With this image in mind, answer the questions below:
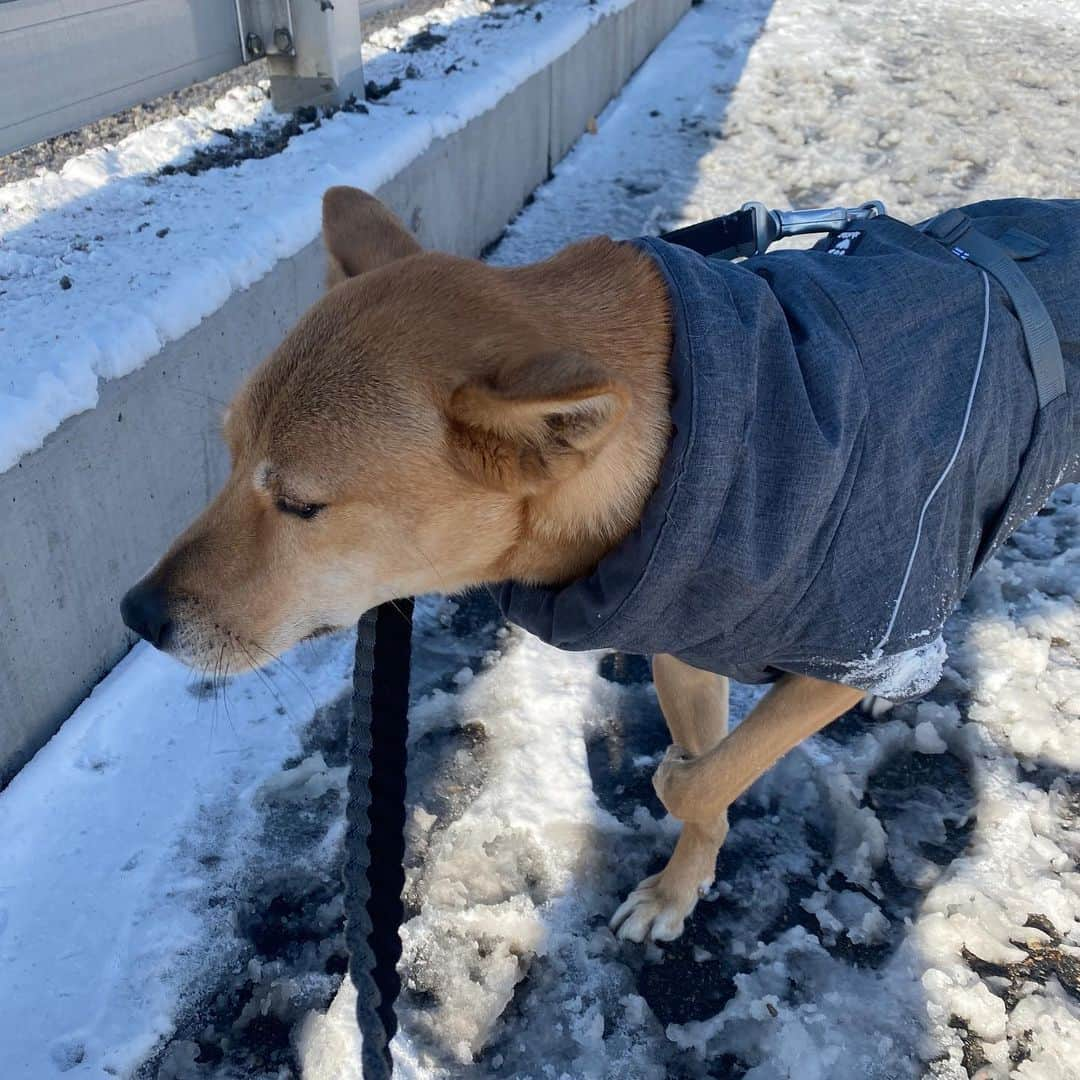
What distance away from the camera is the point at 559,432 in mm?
1660

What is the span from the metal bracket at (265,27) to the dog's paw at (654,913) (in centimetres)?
381

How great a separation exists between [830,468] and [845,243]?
33.0 inches

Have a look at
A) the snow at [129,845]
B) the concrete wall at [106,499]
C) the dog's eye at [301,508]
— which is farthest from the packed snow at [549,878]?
the dog's eye at [301,508]

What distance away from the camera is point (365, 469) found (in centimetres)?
178

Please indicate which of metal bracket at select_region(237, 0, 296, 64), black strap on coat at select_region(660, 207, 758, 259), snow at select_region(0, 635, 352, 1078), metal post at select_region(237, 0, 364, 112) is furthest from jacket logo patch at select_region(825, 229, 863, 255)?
metal bracket at select_region(237, 0, 296, 64)

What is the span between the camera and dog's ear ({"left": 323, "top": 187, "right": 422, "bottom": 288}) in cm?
214

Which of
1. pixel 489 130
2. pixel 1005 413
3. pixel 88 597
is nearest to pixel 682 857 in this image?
pixel 1005 413

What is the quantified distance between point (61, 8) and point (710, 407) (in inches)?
116

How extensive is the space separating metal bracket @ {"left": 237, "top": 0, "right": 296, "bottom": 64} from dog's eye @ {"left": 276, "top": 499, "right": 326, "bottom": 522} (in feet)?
10.8

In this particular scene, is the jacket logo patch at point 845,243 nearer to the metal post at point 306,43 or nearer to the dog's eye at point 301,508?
the dog's eye at point 301,508

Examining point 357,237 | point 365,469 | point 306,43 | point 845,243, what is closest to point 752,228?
point 845,243

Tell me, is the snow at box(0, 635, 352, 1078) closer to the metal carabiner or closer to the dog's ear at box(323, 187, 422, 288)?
the dog's ear at box(323, 187, 422, 288)

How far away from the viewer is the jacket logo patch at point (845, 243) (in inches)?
89.3

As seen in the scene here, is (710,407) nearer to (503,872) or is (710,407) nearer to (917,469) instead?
(917,469)
